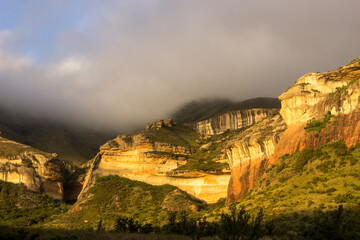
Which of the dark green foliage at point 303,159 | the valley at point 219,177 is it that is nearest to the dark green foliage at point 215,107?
the valley at point 219,177

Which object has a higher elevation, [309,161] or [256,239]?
[309,161]

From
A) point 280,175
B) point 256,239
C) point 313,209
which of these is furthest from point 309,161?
point 256,239

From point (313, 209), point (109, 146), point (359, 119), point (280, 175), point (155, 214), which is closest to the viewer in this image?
point (313, 209)

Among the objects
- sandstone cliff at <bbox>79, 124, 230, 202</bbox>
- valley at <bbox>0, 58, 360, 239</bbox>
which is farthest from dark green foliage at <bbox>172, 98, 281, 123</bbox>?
sandstone cliff at <bbox>79, 124, 230, 202</bbox>

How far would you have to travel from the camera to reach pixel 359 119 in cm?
3139

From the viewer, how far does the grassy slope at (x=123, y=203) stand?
59.8 metres

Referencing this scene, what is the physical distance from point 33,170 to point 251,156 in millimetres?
62726

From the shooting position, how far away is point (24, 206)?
75250mm

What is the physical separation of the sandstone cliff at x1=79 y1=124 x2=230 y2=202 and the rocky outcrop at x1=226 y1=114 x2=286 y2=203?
14933 mm

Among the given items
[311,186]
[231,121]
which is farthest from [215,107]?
[311,186]

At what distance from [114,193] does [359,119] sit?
5410 cm

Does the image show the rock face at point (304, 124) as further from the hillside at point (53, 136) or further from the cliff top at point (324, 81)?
the hillside at point (53, 136)

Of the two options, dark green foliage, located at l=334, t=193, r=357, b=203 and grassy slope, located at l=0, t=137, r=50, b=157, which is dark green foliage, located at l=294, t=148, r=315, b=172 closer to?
dark green foliage, located at l=334, t=193, r=357, b=203

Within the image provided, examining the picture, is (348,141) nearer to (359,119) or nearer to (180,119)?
(359,119)
